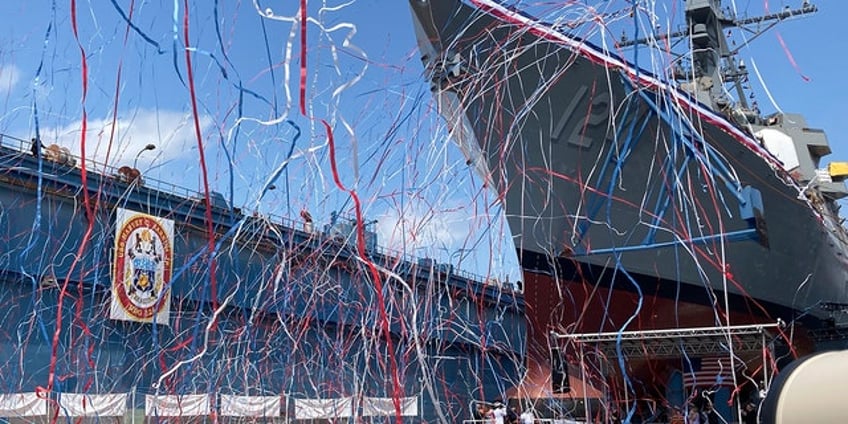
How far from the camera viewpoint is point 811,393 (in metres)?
3.08

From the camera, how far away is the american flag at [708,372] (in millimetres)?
11672

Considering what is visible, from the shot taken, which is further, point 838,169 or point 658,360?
point 838,169

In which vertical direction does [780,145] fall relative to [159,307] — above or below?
above

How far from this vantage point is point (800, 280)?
13.1 metres

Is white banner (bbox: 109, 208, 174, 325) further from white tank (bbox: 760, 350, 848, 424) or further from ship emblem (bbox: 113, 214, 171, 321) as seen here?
white tank (bbox: 760, 350, 848, 424)

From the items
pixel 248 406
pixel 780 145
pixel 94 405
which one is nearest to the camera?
pixel 94 405

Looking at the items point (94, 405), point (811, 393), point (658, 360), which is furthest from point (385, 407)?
point (811, 393)

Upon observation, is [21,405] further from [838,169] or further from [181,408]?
[838,169]

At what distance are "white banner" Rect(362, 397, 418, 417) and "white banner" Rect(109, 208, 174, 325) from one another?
13.1 feet

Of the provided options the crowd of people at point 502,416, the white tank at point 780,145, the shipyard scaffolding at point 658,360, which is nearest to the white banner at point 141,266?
the crowd of people at point 502,416

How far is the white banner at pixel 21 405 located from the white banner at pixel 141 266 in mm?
2848

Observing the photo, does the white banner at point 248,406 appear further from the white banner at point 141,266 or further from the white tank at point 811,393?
the white tank at point 811,393

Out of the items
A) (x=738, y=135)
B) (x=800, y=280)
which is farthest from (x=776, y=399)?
(x=800, y=280)

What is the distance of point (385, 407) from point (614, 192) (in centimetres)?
554
